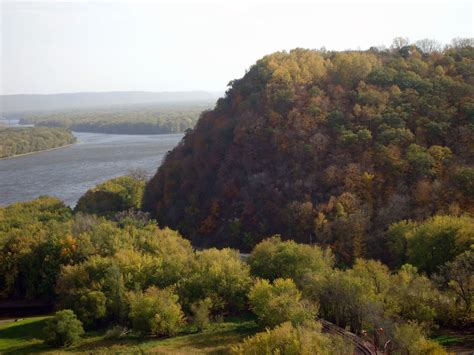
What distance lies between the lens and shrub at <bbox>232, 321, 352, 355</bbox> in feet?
54.3

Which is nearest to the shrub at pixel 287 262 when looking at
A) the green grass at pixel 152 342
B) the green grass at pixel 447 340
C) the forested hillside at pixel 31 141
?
the green grass at pixel 152 342

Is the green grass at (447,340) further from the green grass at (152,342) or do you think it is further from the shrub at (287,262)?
the green grass at (152,342)

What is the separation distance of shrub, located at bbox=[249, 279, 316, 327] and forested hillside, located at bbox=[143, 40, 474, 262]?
13498 mm

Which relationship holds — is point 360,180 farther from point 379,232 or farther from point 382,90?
point 382,90

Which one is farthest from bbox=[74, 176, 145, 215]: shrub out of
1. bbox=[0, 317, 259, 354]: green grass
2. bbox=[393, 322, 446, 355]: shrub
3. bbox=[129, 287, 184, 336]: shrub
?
bbox=[393, 322, 446, 355]: shrub

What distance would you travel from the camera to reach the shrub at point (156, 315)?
24.7 meters

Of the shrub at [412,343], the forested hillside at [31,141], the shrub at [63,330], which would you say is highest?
the forested hillside at [31,141]

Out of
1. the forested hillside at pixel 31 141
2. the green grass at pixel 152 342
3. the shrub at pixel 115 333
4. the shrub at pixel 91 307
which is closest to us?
the green grass at pixel 152 342

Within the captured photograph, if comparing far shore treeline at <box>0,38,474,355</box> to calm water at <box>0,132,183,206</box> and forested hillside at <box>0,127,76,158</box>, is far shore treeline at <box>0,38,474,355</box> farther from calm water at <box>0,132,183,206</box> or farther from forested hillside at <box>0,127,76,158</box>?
forested hillside at <box>0,127,76,158</box>

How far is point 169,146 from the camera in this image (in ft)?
391

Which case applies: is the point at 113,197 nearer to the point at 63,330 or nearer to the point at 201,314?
the point at 63,330

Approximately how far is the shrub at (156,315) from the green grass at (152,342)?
53cm

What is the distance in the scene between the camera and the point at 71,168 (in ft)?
310

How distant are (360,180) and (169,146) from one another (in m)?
82.0
